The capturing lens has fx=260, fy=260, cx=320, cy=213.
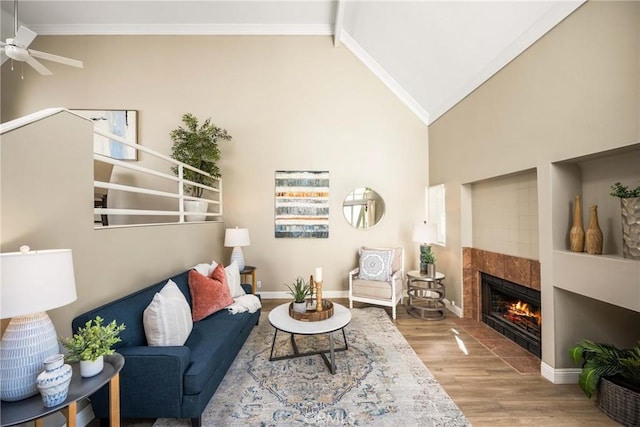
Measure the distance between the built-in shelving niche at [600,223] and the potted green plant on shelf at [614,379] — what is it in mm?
403

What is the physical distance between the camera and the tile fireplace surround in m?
2.60

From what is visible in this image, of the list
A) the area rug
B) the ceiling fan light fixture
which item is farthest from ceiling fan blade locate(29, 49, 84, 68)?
the area rug

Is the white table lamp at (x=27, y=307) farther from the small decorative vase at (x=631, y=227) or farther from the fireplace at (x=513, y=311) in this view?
the fireplace at (x=513, y=311)

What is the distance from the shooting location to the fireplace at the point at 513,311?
262cm

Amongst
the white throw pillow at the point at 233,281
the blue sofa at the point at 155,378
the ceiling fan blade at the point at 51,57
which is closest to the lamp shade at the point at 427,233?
the white throw pillow at the point at 233,281

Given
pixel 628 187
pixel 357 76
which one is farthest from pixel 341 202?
pixel 628 187

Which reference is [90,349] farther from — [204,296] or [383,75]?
[383,75]

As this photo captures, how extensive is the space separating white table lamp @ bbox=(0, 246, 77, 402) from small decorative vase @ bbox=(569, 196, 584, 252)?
3.28 meters

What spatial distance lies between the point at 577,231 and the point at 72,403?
328 centimetres

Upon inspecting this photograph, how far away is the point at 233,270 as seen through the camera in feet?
9.86

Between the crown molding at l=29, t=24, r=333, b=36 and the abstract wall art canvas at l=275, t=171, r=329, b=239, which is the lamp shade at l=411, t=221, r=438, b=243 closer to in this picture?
the abstract wall art canvas at l=275, t=171, r=329, b=239

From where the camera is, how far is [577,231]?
2027 mm

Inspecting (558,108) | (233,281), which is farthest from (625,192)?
(233,281)

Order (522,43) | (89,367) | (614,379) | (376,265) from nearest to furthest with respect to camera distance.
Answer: (89,367), (614,379), (522,43), (376,265)
